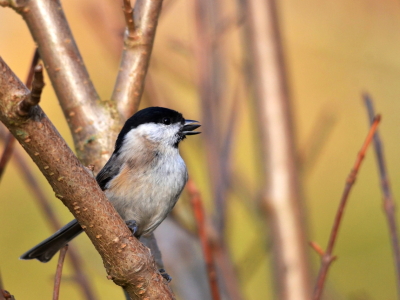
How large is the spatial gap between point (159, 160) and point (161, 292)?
2.56 ft

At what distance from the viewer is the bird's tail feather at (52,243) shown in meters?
1.97

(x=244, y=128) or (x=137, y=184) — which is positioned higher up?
(x=244, y=128)

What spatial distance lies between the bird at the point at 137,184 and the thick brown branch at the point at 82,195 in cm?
54

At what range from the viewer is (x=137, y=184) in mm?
1962

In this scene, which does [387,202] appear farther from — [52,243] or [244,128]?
[244,128]

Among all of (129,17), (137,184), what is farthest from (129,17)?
(137,184)

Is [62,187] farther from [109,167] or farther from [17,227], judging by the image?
[17,227]

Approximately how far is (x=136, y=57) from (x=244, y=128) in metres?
4.23

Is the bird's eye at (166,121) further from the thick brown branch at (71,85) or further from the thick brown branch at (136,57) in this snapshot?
the thick brown branch at (71,85)

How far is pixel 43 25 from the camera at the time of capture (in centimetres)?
196

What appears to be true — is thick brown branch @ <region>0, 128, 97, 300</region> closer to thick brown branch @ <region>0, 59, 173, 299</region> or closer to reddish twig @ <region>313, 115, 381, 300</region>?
thick brown branch @ <region>0, 59, 173, 299</region>

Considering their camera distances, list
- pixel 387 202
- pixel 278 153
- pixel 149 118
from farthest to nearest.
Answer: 1. pixel 149 118
2. pixel 278 153
3. pixel 387 202

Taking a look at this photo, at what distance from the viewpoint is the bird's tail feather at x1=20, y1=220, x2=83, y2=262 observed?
6.45 ft

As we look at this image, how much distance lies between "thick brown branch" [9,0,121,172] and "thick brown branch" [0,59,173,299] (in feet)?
2.29
